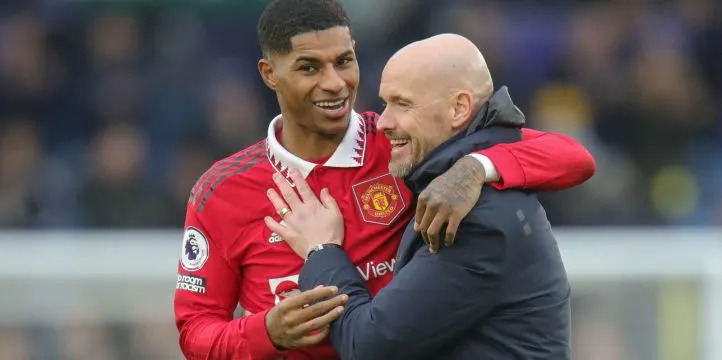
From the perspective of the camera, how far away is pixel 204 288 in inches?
140

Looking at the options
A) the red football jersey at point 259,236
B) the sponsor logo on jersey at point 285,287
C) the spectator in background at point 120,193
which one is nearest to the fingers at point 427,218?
the red football jersey at point 259,236

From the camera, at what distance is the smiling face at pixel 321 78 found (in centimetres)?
351

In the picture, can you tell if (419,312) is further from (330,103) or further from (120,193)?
(120,193)

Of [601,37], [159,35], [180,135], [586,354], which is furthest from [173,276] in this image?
[601,37]

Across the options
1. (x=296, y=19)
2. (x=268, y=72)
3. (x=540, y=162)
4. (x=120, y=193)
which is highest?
(x=296, y=19)

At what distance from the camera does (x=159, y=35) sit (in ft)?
24.3

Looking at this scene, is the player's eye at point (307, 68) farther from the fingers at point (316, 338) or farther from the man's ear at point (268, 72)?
the fingers at point (316, 338)

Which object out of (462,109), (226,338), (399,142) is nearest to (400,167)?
(399,142)

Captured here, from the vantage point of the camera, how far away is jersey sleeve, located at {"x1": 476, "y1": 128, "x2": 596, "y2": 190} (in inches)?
125

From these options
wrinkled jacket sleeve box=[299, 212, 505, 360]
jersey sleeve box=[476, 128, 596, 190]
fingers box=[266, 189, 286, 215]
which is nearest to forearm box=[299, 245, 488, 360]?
wrinkled jacket sleeve box=[299, 212, 505, 360]

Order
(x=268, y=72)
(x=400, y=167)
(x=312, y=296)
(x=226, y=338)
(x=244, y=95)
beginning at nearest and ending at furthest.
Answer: (x=312, y=296) < (x=400, y=167) < (x=226, y=338) < (x=268, y=72) < (x=244, y=95)

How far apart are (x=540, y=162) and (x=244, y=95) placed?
384cm

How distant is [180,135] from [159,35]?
719mm

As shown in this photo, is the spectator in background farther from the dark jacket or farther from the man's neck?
the dark jacket
